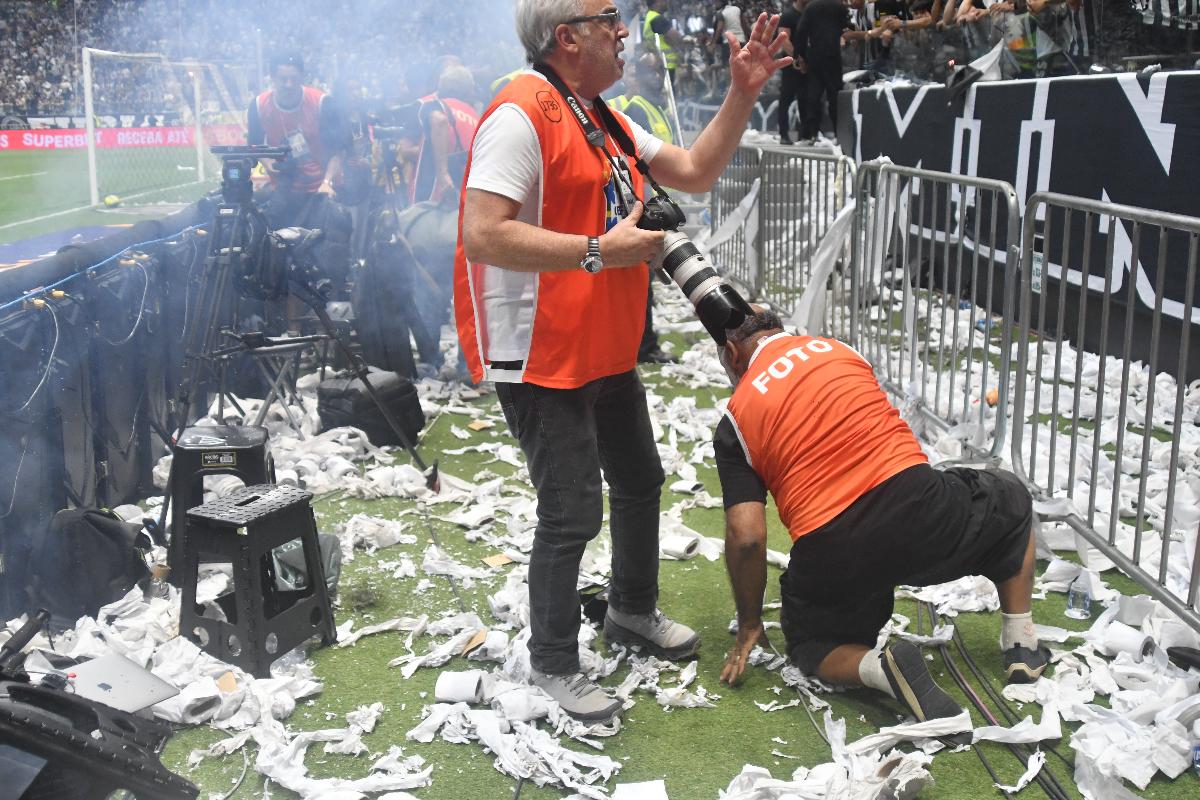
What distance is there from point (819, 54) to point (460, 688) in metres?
10.8

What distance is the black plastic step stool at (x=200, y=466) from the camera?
431 cm

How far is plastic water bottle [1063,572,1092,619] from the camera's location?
4.00m

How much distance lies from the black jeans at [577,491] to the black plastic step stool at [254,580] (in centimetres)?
91

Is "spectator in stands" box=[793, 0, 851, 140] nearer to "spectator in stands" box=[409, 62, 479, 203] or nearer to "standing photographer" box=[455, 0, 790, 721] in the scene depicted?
"spectator in stands" box=[409, 62, 479, 203]

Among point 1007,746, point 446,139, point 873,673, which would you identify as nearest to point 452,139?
point 446,139

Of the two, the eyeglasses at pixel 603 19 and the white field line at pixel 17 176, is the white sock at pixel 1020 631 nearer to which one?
the eyeglasses at pixel 603 19

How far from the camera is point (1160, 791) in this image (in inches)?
116

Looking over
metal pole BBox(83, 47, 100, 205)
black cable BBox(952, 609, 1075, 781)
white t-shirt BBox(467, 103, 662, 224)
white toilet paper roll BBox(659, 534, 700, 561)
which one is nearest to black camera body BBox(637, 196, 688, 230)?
white t-shirt BBox(467, 103, 662, 224)

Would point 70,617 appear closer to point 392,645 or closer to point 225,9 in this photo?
point 392,645

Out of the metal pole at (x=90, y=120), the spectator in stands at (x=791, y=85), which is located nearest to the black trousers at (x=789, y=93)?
the spectator in stands at (x=791, y=85)

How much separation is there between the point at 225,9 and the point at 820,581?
24.4 m

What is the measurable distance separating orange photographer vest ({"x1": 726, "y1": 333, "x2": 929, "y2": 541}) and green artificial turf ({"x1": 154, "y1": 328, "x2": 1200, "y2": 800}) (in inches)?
24.0

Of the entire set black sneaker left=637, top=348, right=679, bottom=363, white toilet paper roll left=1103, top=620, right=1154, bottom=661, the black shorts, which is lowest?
white toilet paper roll left=1103, top=620, right=1154, bottom=661

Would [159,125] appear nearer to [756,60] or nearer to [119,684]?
[119,684]
